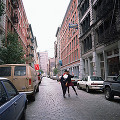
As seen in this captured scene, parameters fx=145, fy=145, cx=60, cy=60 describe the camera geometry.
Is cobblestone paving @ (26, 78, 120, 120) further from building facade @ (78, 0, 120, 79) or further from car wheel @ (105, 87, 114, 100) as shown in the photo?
building facade @ (78, 0, 120, 79)

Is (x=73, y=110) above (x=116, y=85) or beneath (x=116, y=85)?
beneath

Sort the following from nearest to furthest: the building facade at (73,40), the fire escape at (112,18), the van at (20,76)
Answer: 1. the van at (20,76)
2. the fire escape at (112,18)
3. the building facade at (73,40)

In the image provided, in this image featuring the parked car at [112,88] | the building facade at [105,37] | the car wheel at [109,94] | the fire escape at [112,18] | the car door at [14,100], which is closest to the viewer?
the car door at [14,100]

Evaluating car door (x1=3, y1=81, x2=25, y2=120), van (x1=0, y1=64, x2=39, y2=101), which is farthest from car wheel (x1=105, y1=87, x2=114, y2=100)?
car door (x1=3, y1=81, x2=25, y2=120)

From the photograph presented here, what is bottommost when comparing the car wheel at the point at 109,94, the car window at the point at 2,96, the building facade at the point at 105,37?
the car wheel at the point at 109,94

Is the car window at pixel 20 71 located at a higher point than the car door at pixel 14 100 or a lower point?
higher

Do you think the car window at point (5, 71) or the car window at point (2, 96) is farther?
the car window at point (5, 71)

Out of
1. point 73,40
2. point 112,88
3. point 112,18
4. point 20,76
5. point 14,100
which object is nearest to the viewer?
point 14,100

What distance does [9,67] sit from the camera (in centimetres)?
796

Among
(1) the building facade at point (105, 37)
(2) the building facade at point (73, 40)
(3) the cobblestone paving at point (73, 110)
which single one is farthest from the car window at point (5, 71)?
(2) the building facade at point (73, 40)

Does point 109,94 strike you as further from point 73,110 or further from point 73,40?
point 73,40

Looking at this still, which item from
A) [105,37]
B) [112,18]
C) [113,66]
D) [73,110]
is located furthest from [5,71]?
[113,66]

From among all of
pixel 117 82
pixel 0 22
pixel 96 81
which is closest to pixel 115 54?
pixel 96 81

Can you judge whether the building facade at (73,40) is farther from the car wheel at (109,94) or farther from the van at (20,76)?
the van at (20,76)
